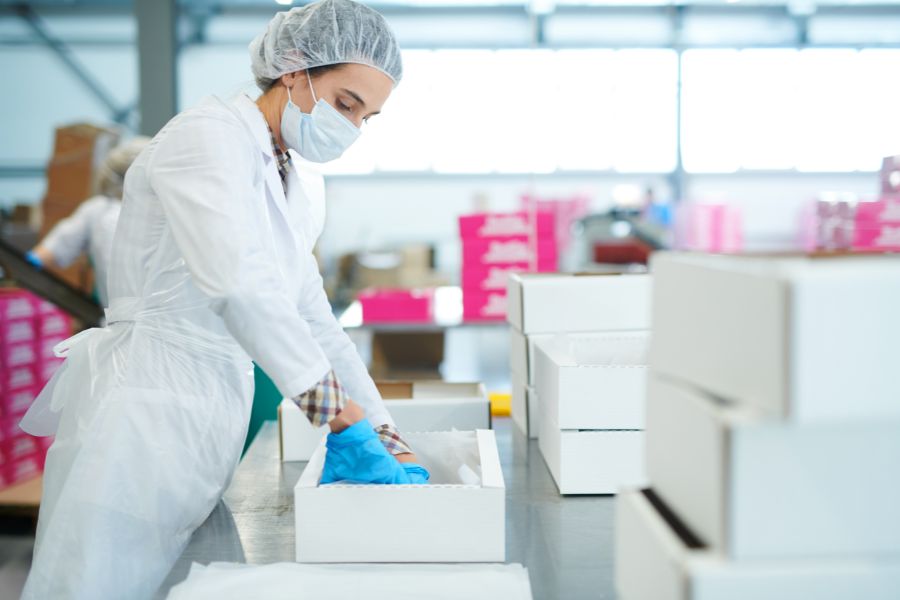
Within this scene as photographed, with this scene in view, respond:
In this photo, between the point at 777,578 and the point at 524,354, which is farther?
the point at 524,354

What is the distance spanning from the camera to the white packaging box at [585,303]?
5.87ft

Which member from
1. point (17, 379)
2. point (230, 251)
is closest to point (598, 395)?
point (230, 251)

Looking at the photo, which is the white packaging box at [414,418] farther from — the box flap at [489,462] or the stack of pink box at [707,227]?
the stack of pink box at [707,227]

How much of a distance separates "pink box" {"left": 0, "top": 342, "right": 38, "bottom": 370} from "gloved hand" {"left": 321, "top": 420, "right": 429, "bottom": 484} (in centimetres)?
216

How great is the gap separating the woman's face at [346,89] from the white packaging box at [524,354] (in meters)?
0.59

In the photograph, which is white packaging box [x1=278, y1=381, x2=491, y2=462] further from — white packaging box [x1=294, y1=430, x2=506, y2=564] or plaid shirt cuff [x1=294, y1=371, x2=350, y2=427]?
white packaging box [x1=294, y1=430, x2=506, y2=564]

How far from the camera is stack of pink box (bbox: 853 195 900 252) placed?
2516 mm

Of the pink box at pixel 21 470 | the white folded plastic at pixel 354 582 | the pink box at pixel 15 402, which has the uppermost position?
the white folded plastic at pixel 354 582

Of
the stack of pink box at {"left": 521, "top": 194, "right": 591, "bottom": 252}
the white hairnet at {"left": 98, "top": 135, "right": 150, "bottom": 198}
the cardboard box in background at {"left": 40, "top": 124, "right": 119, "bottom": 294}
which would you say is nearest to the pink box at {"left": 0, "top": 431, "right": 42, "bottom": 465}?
the white hairnet at {"left": 98, "top": 135, "right": 150, "bottom": 198}

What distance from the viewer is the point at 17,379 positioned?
298 cm

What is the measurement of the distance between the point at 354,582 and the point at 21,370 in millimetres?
2397

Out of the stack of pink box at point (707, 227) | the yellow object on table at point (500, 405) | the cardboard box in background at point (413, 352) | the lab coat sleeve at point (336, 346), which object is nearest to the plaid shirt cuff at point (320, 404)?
the lab coat sleeve at point (336, 346)

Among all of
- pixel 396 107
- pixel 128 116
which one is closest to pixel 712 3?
pixel 396 107

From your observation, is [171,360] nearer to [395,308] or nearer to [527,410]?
[527,410]
